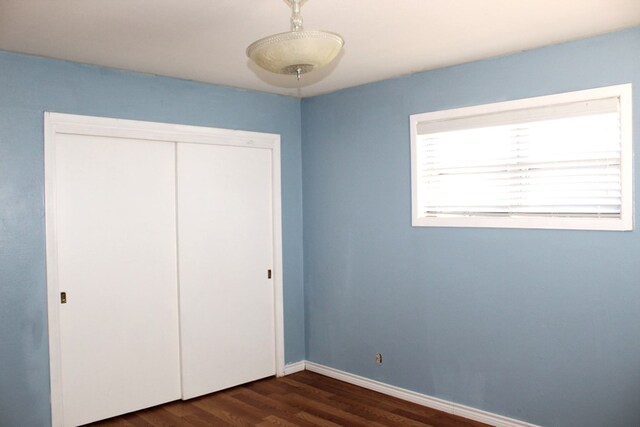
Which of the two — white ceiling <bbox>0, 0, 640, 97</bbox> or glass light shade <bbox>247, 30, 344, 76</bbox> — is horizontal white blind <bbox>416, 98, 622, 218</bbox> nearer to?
white ceiling <bbox>0, 0, 640, 97</bbox>

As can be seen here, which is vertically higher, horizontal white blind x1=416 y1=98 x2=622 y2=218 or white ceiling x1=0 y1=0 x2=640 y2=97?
white ceiling x1=0 y1=0 x2=640 y2=97

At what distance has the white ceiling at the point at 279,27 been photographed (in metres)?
2.54

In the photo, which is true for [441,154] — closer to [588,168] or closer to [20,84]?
[588,168]

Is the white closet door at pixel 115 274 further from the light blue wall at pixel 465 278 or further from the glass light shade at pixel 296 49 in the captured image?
the glass light shade at pixel 296 49

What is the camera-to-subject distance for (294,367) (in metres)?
4.71

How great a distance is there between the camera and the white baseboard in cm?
347

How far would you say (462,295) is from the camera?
3.66 meters

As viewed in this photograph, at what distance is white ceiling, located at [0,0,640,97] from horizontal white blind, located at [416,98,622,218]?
0.45m

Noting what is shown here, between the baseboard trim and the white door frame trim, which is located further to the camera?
the baseboard trim

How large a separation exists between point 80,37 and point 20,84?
2.00ft

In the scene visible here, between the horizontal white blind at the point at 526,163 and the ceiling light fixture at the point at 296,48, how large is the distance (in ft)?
5.91

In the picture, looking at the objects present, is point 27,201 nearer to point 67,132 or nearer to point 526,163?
point 67,132

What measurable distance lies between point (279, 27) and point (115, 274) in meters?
2.07

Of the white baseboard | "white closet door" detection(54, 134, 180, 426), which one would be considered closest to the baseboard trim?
the white baseboard
